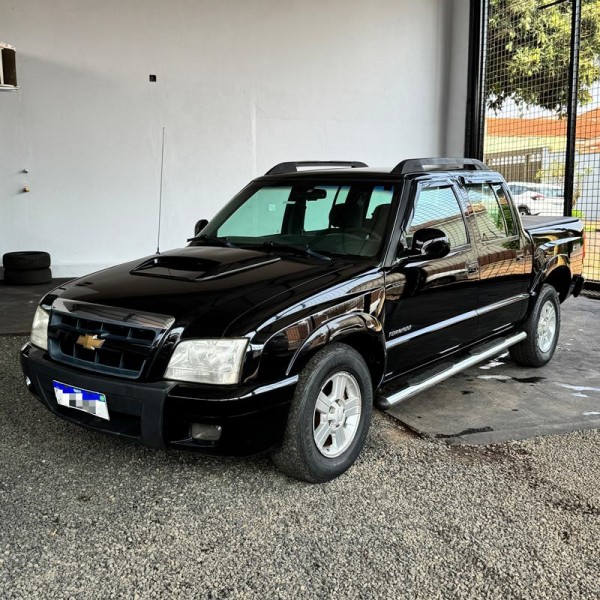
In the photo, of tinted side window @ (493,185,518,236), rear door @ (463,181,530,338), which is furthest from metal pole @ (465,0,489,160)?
rear door @ (463,181,530,338)

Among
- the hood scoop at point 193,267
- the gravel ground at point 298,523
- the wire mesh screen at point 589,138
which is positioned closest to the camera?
the gravel ground at point 298,523

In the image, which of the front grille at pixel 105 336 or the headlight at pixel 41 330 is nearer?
the front grille at pixel 105 336

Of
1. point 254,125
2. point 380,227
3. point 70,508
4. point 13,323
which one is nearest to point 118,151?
point 254,125

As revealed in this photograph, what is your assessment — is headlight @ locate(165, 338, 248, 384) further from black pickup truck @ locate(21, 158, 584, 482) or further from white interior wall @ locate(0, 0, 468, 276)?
white interior wall @ locate(0, 0, 468, 276)

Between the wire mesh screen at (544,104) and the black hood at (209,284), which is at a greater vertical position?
the wire mesh screen at (544,104)

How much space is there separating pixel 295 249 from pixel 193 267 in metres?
0.61

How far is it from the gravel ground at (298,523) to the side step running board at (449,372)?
0.93 feet

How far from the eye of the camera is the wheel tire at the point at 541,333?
509 cm

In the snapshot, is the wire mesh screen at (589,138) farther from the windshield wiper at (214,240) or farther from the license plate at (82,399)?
the license plate at (82,399)

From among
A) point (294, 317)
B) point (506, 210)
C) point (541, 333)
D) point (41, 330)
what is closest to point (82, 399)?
point (41, 330)

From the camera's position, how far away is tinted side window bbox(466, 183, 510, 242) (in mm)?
4367

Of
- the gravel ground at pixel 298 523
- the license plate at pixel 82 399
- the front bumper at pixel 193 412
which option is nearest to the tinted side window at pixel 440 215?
the gravel ground at pixel 298 523

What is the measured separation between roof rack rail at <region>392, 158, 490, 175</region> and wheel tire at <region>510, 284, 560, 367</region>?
1.28m

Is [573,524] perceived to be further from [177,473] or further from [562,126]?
[562,126]
